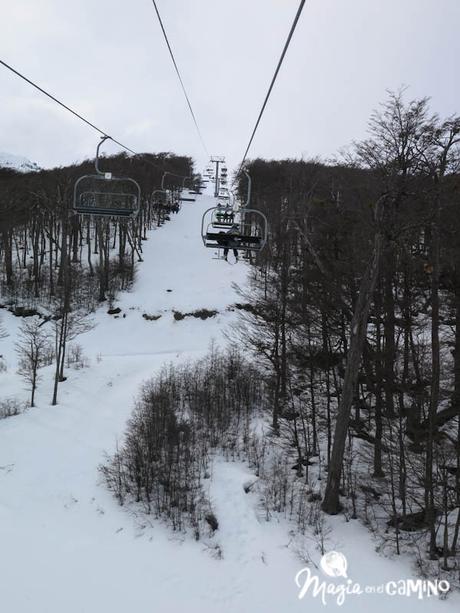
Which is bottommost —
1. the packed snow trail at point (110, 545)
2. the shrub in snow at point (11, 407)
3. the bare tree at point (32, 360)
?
the packed snow trail at point (110, 545)

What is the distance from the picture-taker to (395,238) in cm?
1080

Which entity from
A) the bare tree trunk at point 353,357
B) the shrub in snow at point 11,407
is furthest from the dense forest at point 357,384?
the shrub in snow at point 11,407

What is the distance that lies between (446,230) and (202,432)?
12316 millimetres

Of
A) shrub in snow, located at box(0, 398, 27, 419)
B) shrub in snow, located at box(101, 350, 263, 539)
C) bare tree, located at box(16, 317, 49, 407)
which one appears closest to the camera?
shrub in snow, located at box(101, 350, 263, 539)

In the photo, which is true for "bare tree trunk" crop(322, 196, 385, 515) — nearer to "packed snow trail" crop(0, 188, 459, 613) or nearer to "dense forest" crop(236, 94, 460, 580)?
"dense forest" crop(236, 94, 460, 580)

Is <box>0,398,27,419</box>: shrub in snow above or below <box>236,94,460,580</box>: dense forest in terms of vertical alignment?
below

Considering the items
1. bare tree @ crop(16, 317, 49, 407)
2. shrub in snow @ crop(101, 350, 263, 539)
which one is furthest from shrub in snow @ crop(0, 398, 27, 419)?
shrub in snow @ crop(101, 350, 263, 539)

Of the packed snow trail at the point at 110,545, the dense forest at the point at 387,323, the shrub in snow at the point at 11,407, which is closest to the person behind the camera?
the packed snow trail at the point at 110,545

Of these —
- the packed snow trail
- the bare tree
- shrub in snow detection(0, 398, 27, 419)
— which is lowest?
the packed snow trail

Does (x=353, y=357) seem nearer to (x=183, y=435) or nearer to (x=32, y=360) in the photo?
(x=183, y=435)

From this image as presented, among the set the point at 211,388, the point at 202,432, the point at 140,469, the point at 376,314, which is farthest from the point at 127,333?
the point at 376,314

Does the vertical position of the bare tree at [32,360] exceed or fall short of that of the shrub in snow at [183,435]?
it exceeds it

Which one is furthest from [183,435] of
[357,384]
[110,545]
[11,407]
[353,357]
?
[11,407]

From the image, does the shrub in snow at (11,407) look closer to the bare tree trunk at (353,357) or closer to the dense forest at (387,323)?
the dense forest at (387,323)
